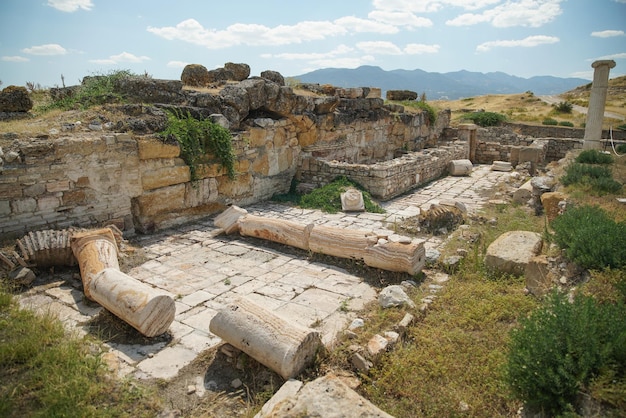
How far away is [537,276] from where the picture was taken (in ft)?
17.2

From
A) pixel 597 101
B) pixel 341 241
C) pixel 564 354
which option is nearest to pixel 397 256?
pixel 341 241

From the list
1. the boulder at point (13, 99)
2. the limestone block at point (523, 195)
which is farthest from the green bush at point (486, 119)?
the boulder at point (13, 99)

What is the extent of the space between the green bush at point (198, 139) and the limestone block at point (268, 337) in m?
4.94

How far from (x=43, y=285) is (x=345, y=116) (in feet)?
33.2

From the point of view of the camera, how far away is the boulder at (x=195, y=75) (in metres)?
11.4

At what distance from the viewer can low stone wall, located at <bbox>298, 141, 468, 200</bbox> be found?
1090cm

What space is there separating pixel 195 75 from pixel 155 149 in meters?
4.28

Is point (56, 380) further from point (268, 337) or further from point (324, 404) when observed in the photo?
point (324, 404)

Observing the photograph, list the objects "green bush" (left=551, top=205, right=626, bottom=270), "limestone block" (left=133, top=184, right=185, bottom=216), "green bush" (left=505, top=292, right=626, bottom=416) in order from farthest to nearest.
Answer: "limestone block" (left=133, top=184, right=185, bottom=216)
"green bush" (left=551, top=205, right=626, bottom=270)
"green bush" (left=505, top=292, right=626, bottom=416)

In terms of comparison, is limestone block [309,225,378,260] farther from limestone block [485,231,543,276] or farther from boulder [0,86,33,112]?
boulder [0,86,33,112]

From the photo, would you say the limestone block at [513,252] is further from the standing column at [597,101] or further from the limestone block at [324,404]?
the standing column at [597,101]

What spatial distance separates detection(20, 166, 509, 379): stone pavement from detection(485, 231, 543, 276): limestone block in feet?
4.68

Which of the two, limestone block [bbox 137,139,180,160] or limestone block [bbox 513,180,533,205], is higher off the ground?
limestone block [bbox 137,139,180,160]

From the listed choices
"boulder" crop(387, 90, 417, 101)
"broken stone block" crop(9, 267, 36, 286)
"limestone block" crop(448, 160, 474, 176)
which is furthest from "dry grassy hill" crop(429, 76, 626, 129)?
"broken stone block" crop(9, 267, 36, 286)
